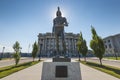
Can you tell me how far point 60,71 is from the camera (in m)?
6.64

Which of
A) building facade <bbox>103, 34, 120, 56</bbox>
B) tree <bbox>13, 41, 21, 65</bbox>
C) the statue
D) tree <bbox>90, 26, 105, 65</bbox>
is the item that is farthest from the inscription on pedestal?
building facade <bbox>103, 34, 120, 56</bbox>

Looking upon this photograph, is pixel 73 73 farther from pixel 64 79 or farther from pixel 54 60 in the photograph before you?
pixel 54 60

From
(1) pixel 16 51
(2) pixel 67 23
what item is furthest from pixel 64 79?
(1) pixel 16 51

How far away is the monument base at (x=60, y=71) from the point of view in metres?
6.57

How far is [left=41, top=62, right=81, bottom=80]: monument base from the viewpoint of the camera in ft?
21.5

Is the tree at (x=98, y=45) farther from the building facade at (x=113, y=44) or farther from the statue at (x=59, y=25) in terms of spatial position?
the building facade at (x=113, y=44)

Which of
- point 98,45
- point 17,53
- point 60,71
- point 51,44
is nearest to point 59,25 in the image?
point 60,71

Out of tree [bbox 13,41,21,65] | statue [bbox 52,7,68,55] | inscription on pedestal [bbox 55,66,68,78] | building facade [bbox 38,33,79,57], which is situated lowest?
inscription on pedestal [bbox 55,66,68,78]

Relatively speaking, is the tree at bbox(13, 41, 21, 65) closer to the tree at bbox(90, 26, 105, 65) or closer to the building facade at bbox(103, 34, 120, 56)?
the tree at bbox(90, 26, 105, 65)

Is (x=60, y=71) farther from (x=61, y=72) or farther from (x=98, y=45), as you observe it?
(x=98, y=45)

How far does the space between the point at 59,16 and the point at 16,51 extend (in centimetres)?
1562

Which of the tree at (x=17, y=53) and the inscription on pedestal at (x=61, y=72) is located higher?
the tree at (x=17, y=53)

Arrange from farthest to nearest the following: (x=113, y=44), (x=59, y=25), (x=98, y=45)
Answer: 1. (x=113, y=44)
2. (x=98, y=45)
3. (x=59, y=25)

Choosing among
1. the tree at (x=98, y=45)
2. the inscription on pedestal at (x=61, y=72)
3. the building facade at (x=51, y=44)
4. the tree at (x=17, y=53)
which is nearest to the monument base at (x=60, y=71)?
the inscription on pedestal at (x=61, y=72)
